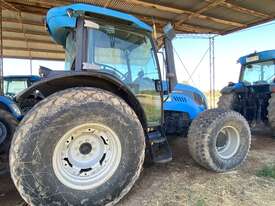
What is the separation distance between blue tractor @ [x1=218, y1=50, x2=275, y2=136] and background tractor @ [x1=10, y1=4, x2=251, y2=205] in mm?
3450

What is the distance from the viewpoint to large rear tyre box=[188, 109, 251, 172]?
355 cm

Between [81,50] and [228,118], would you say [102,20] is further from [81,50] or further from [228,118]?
[228,118]

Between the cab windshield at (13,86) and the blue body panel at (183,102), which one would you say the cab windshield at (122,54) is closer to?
the blue body panel at (183,102)

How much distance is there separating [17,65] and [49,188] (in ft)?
48.1

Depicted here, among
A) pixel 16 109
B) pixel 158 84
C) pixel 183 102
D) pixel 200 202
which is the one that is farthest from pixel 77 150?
pixel 16 109

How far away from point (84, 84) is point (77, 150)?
2.41 ft

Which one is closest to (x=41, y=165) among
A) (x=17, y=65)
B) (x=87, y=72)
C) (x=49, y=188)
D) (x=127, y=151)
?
(x=49, y=188)

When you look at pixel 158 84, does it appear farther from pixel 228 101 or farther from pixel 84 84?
pixel 228 101

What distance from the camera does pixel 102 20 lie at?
10.2 ft

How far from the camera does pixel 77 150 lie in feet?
8.68

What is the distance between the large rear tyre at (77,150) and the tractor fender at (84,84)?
8.0 inches

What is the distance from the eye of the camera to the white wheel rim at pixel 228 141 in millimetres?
3861

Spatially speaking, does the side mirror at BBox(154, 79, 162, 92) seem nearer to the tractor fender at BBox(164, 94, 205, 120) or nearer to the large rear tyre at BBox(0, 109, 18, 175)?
the tractor fender at BBox(164, 94, 205, 120)

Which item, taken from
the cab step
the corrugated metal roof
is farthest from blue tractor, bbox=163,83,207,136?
the corrugated metal roof
